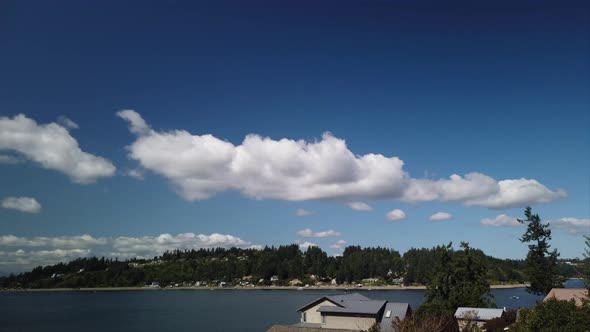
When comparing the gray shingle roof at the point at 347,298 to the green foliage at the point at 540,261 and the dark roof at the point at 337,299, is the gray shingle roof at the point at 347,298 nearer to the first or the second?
the dark roof at the point at 337,299

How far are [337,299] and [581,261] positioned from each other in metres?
28.1

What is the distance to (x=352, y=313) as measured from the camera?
147ft

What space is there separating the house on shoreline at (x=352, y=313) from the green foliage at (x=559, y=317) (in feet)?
58.5

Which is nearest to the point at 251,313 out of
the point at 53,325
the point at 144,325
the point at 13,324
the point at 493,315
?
the point at 144,325

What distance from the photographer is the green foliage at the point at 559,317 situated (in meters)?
23.2

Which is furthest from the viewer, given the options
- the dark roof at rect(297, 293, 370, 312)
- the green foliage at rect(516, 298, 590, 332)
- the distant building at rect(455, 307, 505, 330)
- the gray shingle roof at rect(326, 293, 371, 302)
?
the gray shingle roof at rect(326, 293, 371, 302)

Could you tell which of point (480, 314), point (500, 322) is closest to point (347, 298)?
point (480, 314)

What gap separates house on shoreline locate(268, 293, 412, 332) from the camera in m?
43.6

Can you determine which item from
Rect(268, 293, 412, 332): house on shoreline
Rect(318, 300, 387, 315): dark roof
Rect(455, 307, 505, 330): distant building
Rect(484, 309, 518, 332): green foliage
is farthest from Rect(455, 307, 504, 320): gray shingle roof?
Rect(318, 300, 387, 315): dark roof

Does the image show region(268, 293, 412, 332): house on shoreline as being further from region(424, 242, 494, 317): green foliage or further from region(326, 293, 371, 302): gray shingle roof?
region(424, 242, 494, 317): green foliage

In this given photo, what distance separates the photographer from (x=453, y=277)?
2393 inches

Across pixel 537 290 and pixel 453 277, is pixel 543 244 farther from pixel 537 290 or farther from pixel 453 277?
pixel 453 277

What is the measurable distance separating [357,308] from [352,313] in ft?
3.32

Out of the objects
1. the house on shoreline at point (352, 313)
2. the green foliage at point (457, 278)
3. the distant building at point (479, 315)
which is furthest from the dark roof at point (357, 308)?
the green foliage at point (457, 278)
